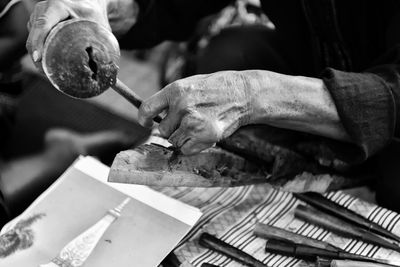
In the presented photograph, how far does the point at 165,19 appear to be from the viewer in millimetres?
1587

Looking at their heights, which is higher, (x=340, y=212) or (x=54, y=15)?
(x=54, y=15)

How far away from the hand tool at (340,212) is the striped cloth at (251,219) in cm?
3

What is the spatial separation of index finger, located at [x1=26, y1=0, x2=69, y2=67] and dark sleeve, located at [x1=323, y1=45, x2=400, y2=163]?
58cm

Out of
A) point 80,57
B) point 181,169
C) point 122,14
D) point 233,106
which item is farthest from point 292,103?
point 122,14

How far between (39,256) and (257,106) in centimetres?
58

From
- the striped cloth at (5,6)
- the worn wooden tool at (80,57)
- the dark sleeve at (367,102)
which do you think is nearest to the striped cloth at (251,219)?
the dark sleeve at (367,102)

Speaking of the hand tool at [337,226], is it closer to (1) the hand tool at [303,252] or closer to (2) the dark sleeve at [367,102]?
(1) the hand tool at [303,252]

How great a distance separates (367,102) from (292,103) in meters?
0.16

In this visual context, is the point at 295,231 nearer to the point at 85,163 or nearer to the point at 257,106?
the point at 257,106

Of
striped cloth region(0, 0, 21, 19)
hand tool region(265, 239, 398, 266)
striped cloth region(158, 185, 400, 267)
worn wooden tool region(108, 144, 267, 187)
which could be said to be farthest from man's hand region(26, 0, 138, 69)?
hand tool region(265, 239, 398, 266)

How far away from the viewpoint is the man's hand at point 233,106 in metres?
1.06

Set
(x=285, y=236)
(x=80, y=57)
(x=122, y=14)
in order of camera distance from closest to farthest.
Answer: (x=80, y=57)
(x=285, y=236)
(x=122, y=14)

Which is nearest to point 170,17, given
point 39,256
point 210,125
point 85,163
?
point 85,163

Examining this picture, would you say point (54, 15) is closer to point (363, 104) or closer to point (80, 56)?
point (80, 56)
